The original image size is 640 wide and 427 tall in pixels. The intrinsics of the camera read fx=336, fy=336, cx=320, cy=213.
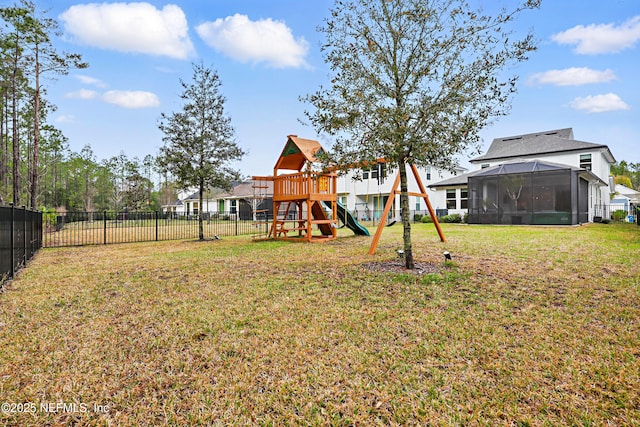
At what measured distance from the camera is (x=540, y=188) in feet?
59.1

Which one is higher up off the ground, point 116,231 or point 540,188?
point 540,188

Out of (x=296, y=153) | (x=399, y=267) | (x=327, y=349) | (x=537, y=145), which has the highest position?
(x=537, y=145)

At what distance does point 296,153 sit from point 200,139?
12.5 feet

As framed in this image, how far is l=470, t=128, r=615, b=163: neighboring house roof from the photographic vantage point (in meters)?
24.4

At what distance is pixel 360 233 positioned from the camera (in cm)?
1391

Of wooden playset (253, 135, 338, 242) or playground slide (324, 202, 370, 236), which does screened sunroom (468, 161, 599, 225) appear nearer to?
playground slide (324, 202, 370, 236)

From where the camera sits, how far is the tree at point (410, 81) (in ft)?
19.4

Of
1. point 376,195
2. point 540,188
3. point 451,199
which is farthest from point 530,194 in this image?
point 376,195

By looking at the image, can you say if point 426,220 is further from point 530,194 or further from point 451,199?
point 530,194

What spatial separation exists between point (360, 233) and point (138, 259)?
827 cm

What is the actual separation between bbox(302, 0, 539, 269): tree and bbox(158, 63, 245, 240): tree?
7.58 m

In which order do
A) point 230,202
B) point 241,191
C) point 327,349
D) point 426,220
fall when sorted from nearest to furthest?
point 327,349, point 426,220, point 241,191, point 230,202

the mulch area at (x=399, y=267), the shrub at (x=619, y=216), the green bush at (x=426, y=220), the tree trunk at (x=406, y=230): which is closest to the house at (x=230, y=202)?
the green bush at (x=426, y=220)

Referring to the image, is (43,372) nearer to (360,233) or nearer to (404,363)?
(404,363)
